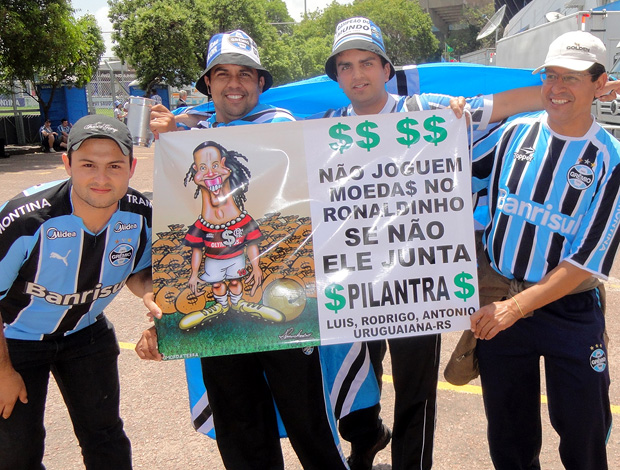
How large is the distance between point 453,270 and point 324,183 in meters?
0.69

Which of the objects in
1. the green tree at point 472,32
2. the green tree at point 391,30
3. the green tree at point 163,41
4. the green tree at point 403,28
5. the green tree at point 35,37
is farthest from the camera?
the green tree at point 472,32

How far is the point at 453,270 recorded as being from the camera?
2.65m

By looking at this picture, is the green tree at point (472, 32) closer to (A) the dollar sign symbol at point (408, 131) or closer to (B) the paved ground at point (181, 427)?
(B) the paved ground at point (181, 427)

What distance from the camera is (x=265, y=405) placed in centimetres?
288

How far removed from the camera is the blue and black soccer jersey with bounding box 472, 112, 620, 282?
2338mm

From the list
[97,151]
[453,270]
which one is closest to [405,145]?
[453,270]

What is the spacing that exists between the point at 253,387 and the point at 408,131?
1384 millimetres

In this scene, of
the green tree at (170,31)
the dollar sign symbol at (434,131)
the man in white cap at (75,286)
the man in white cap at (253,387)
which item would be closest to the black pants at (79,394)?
the man in white cap at (75,286)

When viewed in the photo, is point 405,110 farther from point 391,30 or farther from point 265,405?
point 391,30

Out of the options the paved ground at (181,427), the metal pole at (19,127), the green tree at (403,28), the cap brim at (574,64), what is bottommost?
the paved ground at (181,427)

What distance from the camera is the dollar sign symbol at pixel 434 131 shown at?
2.68 meters

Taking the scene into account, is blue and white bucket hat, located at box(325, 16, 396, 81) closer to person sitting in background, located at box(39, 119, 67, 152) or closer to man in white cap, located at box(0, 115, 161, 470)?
man in white cap, located at box(0, 115, 161, 470)

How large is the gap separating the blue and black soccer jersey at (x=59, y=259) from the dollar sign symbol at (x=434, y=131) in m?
1.33

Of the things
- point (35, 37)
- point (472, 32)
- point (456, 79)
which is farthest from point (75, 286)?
point (472, 32)
